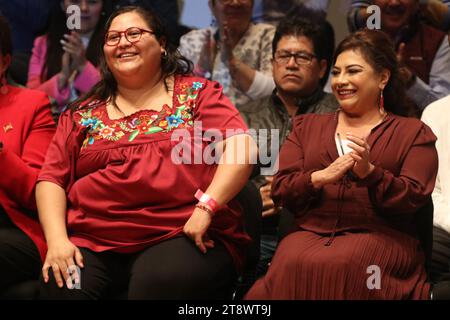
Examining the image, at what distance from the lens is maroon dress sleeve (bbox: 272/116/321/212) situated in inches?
86.4

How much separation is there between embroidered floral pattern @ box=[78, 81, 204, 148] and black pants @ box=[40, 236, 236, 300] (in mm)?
367

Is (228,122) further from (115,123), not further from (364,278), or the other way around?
(364,278)

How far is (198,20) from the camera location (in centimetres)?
322

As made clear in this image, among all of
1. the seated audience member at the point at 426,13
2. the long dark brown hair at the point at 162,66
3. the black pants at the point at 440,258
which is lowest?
the black pants at the point at 440,258

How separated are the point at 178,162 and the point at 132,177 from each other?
0.15m

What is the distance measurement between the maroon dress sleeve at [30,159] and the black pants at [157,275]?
32 cm

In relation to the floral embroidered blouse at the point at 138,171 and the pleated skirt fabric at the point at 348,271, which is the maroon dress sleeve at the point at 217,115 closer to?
the floral embroidered blouse at the point at 138,171

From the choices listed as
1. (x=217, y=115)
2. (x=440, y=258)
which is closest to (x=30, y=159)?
(x=217, y=115)

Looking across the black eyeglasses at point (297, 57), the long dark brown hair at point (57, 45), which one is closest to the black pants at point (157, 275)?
the black eyeglasses at point (297, 57)

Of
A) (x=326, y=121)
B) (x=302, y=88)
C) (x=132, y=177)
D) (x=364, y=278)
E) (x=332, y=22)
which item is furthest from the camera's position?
(x=332, y=22)

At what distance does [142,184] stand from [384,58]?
0.87 meters

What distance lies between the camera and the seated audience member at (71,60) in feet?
10.8

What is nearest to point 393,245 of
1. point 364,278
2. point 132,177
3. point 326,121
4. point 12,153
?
point 364,278

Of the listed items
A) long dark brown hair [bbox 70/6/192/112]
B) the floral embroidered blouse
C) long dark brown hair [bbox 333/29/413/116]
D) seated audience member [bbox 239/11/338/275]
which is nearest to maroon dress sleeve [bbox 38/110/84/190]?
the floral embroidered blouse
